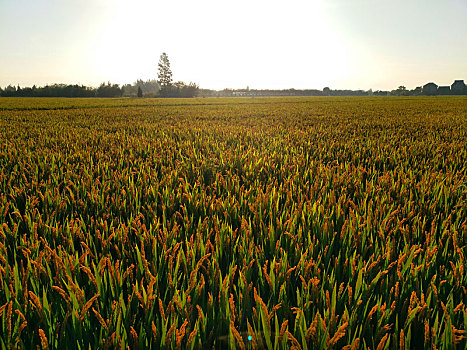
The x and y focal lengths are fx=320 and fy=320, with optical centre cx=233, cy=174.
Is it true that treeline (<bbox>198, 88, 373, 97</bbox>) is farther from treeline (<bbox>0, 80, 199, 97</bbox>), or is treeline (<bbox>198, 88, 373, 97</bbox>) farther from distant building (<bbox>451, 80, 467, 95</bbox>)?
distant building (<bbox>451, 80, 467, 95</bbox>)

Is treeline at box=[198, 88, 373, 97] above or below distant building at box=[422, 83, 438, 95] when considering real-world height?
below

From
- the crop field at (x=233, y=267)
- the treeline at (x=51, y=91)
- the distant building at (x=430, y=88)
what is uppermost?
the distant building at (x=430, y=88)

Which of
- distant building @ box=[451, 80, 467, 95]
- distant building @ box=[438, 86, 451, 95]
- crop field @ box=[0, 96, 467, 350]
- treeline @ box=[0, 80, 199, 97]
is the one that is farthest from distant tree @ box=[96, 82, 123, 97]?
distant building @ box=[451, 80, 467, 95]

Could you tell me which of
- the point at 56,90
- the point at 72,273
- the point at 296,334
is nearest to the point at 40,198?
the point at 72,273

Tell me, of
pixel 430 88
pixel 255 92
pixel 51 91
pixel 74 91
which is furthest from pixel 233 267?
pixel 430 88

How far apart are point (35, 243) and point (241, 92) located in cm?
7438

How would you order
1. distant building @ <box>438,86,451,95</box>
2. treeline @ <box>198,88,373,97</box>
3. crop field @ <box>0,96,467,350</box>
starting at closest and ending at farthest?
1. crop field @ <box>0,96,467,350</box>
2. treeline @ <box>198,88,373,97</box>
3. distant building @ <box>438,86,451,95</box>

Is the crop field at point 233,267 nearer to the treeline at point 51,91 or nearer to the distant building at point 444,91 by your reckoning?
the treeline at point 51,91

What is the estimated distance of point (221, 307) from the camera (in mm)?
930

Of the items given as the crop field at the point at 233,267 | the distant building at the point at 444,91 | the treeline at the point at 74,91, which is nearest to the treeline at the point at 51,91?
the treeline at the point at 74,91

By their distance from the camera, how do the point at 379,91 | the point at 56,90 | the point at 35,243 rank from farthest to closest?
the point at 379,91, the point at 56,90, the point at 35,243

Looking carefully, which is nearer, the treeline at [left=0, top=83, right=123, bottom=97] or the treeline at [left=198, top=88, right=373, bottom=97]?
the treeline at [left=0, top=83, right=123, bottom=97]

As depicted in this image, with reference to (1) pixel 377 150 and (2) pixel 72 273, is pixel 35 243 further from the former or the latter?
(1) pixel 377 150

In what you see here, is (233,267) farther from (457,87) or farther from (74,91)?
(457,87)
